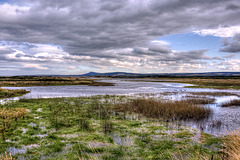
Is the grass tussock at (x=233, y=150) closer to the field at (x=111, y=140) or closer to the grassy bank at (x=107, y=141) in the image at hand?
the field at (x=111, y=140)

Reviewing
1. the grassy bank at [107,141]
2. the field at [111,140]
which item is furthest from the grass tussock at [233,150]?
the grassy bank at [107,141]

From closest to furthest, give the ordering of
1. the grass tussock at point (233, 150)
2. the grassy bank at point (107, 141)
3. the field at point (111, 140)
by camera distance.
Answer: the grass tussock at point (233, 150) → the field at point (111, 140) → the grassy bank at point (107, 141)

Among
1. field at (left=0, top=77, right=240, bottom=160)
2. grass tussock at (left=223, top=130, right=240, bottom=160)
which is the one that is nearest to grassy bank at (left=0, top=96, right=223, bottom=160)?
field at (left=0, top=77, right=240, bottom=160)

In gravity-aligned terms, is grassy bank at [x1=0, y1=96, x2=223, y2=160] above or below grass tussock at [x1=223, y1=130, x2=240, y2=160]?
below

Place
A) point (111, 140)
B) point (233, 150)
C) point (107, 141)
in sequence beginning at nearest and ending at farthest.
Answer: point (233, 150) < point (107, 141) < point (111, 140)

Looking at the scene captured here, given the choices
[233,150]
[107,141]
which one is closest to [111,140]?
[107,141]

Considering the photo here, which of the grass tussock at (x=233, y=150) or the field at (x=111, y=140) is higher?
the grass tussock at (x=233, y=150)

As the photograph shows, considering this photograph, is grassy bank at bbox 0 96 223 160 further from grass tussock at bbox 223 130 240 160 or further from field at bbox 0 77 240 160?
grass tussock at bbox 223 130 240 160

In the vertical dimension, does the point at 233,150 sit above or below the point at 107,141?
above

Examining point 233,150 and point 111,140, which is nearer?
point 233,150

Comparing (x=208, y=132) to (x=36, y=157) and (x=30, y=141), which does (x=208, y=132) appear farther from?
(x=30, y=141)

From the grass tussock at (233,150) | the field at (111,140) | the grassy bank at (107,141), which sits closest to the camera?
the grass tussock at (233,150)

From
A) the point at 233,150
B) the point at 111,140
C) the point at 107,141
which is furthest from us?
the point at 111,140

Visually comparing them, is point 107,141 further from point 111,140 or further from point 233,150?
point 233,150
